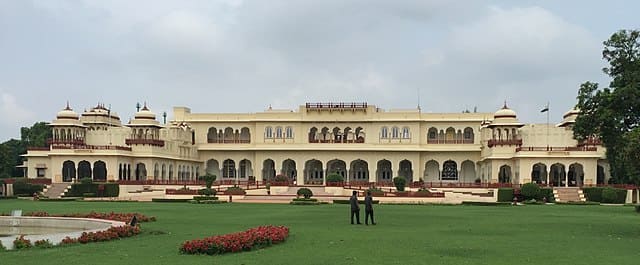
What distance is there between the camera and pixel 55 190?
52.4m

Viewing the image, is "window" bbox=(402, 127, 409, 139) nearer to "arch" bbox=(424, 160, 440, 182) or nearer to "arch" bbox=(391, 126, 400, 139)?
"arch" bbox=(391, 126, 400, 139)

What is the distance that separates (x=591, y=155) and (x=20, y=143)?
5702cm

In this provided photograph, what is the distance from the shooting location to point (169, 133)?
6556cm

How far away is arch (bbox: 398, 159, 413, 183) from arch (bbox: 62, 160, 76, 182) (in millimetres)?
29172

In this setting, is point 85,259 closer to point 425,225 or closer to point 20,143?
point 425,225

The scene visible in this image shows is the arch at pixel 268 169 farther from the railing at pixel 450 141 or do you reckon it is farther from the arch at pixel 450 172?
the arch at pixel 450 172

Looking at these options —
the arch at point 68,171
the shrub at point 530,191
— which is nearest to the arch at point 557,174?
the shrub at point 530,191

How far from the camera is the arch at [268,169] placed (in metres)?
68.9

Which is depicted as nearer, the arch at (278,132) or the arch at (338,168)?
the arch at (338,168)

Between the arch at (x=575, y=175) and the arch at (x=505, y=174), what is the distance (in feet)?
15.2

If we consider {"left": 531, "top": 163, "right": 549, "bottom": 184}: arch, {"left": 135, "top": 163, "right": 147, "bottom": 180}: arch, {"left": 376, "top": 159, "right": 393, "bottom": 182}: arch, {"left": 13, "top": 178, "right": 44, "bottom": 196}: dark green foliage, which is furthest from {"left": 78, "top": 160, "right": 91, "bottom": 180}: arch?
{"left": 531, "top": 163, "right": 549, "bottom": 184}: arch

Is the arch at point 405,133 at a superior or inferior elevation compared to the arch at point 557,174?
superior

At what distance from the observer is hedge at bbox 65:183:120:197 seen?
Answer: 50.2m

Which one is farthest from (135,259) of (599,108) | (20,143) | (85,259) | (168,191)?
(20,143)
